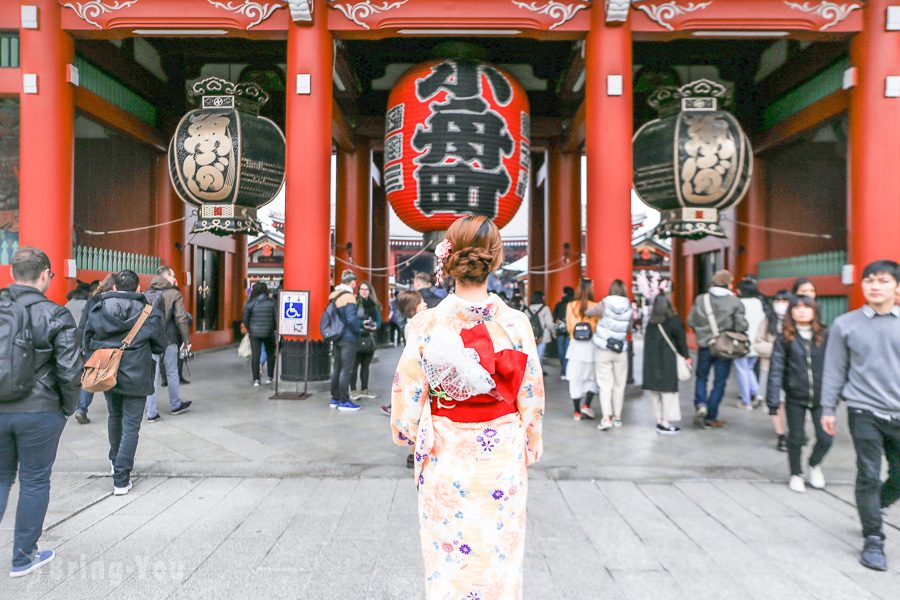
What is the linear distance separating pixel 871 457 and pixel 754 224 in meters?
9.12

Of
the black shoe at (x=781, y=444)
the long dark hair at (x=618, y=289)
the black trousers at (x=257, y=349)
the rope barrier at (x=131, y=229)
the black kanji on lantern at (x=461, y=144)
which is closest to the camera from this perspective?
the black shoe at (x=781, y=444)

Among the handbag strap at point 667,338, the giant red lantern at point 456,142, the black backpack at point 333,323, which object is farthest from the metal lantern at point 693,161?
the black backpack at point 333,323

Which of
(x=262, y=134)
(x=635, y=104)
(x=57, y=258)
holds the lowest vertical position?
(x=57, y=258)

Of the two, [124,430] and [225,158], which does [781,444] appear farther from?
[225,158]

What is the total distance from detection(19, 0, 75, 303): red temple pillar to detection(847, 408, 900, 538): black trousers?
29.8ft

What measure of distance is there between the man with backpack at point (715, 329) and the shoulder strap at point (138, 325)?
532 centimetres

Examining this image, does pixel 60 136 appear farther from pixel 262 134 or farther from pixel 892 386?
pixel 892 386

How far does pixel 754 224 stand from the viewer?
10.7 metres

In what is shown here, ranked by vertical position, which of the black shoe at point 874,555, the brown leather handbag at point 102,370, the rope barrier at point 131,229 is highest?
the rope barrier at point 131,229

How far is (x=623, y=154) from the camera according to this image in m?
7.14

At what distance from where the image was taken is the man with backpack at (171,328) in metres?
5.80

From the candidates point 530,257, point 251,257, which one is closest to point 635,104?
point 530,257

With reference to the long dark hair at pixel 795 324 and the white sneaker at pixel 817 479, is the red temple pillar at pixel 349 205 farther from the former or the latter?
the white sneaker at pixel 817 479

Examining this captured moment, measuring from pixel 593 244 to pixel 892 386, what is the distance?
462 cm
